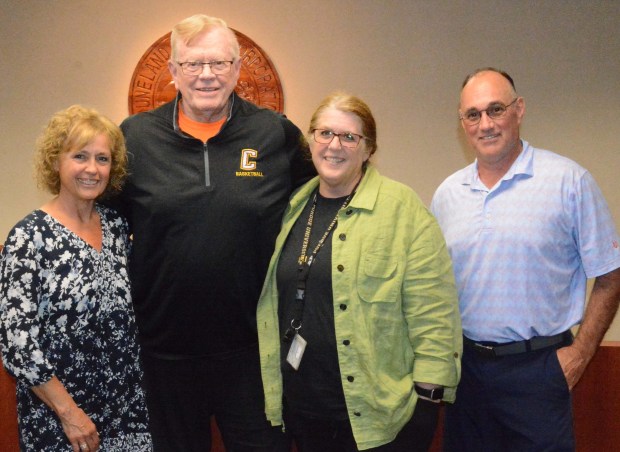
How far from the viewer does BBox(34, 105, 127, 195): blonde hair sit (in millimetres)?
1936

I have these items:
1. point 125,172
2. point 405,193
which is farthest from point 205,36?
point 405,193

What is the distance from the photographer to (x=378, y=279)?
1.87 meters

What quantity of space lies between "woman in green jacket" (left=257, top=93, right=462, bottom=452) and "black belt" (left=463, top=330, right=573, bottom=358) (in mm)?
218

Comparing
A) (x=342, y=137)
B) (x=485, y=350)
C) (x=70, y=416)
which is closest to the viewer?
(x=70, y=416)

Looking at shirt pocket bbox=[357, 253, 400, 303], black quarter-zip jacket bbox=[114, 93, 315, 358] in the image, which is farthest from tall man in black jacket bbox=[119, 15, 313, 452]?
shirt pocket bbox=[357, 253, 400, 303]

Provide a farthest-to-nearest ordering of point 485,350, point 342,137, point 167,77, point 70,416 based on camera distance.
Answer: point 167,77 → point 485,350 → point 342,137 → point 70,416

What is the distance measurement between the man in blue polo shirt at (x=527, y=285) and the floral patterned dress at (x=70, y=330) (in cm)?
110

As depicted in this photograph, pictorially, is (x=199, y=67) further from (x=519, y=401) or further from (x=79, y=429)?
(x=519, y=401)

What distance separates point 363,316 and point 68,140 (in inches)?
40.0

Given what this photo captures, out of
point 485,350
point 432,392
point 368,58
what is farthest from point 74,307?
point 368,58

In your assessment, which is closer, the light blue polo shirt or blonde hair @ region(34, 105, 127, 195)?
blonde hair @ region(34, 105, 127, 195)

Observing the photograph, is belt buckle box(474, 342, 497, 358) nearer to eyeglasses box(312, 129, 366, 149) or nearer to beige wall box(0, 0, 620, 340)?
eyeglasses box(312, 129, 366, 149)

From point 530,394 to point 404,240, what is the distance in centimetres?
65

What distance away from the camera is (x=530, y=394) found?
2.03 m
